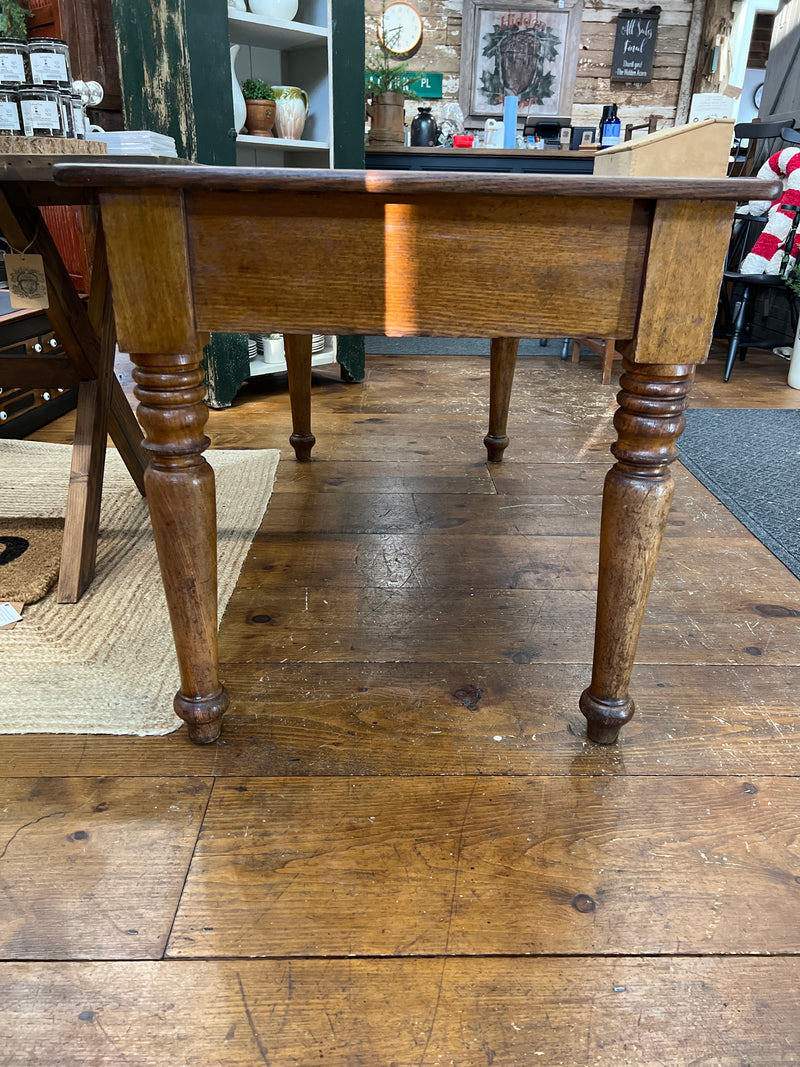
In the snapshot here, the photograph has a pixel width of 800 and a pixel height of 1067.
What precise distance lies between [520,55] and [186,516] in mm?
5307

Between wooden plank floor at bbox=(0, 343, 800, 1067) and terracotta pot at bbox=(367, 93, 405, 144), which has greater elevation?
terracotta pot at bbox=(367, 93, 405, 144)

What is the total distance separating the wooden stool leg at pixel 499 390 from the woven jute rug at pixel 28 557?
3.42 feet

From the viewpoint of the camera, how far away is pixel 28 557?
1.44 meters

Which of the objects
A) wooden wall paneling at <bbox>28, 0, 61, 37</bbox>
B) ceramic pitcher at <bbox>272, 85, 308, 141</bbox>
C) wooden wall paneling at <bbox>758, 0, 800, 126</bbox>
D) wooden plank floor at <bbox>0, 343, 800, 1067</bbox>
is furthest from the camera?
wooden wall paneling at <bbox>758, 0, 800, 126</bbox>

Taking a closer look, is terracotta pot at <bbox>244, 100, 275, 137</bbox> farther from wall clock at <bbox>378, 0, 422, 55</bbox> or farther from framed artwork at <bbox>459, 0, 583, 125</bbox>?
framed artwork at <bbox>459, 0, 583, 125</bbox>

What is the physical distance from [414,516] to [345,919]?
3.34ft

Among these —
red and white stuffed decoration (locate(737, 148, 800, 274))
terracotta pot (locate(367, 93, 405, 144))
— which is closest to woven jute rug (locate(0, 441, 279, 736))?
red and white stuffed decoration (locate(737, 148, 800, 274))

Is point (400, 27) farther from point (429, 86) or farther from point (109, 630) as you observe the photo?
point (109, 630)

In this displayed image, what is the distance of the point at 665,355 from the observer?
778mm

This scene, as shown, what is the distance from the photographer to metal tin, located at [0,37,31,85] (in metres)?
1.33

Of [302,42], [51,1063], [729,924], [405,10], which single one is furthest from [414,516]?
[405,10]

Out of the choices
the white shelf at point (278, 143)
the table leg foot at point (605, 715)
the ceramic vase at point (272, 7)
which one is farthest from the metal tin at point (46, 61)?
the table leg foot at point (605, 715)

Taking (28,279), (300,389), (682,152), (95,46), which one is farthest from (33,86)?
(95,46)

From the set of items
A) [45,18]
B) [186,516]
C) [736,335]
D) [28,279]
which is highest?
[45,18]
